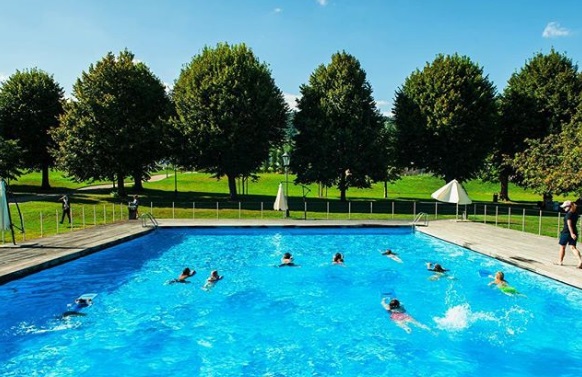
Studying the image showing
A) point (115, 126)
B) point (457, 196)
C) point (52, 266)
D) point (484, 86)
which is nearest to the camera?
point (52, 266)

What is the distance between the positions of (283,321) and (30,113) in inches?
2062

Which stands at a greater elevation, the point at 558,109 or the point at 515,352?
the point at 558,109

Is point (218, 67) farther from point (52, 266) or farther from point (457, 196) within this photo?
point (52, 266)

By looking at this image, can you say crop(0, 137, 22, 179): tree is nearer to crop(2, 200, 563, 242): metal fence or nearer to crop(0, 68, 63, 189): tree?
crop(0, 68, 63, 189): tree

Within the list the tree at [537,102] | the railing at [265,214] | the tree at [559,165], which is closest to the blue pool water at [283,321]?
the railing at [265,214]

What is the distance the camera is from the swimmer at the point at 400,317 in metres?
12.9

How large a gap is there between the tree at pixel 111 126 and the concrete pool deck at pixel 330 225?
15.7 metres

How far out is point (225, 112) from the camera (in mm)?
41875

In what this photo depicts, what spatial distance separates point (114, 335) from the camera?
11.9 metres

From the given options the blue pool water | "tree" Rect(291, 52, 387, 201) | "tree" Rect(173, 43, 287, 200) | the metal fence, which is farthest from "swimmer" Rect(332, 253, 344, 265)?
"tree" Rect(291, 52, 387, 201)

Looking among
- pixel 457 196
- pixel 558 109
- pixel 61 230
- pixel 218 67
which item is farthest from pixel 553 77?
pixel 61 230

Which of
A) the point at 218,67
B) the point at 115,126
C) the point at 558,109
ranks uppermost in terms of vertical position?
the point at 218,67

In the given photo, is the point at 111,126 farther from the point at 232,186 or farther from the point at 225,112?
the point at 232,186

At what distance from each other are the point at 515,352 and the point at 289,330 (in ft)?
21.5
